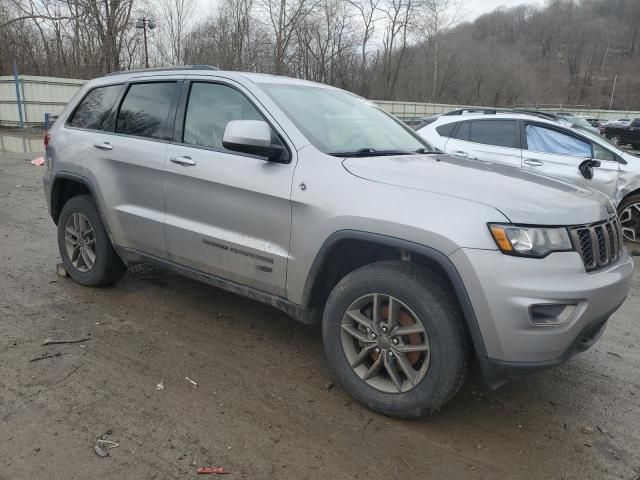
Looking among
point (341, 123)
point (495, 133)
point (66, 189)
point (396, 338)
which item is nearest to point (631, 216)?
point (495, 133)

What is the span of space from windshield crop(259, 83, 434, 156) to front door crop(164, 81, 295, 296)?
26cm

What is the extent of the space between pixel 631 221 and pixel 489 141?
2.22 m

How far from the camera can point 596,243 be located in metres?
2.74

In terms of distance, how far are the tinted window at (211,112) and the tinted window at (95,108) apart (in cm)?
105

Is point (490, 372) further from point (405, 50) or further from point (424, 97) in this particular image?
point (424, 97)

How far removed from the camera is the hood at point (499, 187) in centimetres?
262

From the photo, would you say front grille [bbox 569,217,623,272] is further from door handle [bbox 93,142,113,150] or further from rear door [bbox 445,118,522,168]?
rear door [bbox 445,118,522,168]

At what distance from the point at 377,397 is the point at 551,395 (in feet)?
3.85

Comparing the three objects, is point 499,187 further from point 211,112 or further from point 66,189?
point 66,189

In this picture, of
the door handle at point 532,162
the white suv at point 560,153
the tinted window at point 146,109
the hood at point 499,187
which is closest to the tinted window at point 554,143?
the white suv at point 560,153

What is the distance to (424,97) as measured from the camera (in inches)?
2584

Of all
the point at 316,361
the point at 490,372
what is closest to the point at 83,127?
the point at 316,361

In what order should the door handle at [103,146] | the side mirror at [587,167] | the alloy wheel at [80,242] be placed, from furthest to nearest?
the side mirror at [587,167] → the alloy wheel at [80,242] → the door handle at [103,146]

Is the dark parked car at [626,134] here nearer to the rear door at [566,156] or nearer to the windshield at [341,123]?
the rear door at [566,156]
